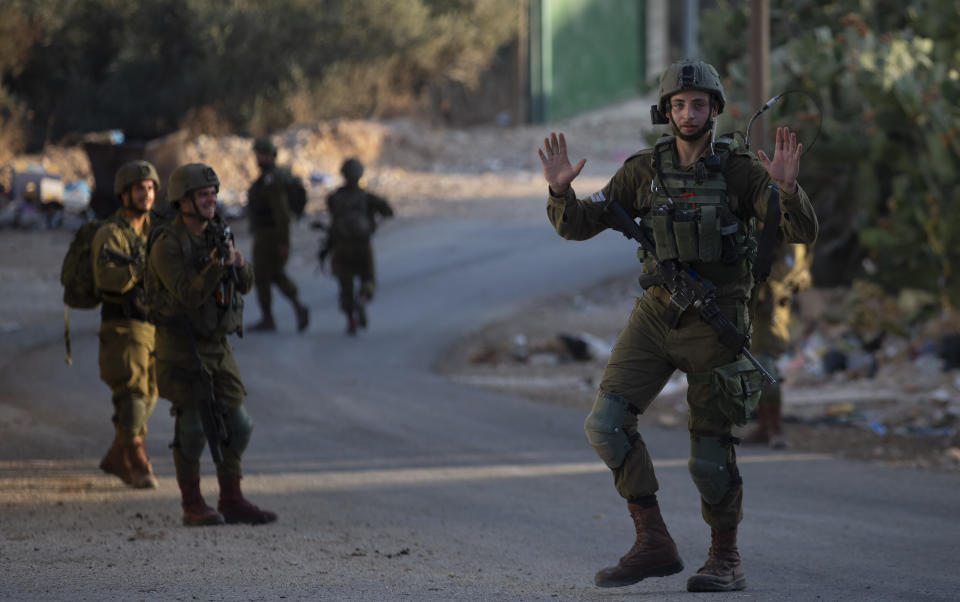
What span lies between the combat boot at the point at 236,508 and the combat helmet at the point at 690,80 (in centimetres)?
288

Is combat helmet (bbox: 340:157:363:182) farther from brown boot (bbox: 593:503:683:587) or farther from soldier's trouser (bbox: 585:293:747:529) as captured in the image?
brown boot (bbox: 593:503:683:587)

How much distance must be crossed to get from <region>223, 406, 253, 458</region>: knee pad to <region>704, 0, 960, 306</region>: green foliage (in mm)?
7609

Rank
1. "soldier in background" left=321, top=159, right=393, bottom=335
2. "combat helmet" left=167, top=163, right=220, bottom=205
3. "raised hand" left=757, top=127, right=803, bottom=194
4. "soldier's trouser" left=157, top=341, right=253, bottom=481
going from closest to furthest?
"raised hand" left=757, top=127, right=803, bottom=194 → "combat helmet" left=167, top=163, right=220, bottom=205 → "soldier's trouser" left=157, top=341, right=253, bottom=481 → "soldier in background" left=321, top=159, right=393, bottom=335

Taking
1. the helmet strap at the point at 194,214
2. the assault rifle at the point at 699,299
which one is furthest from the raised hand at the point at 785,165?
the helmet strap at the point at 194,214

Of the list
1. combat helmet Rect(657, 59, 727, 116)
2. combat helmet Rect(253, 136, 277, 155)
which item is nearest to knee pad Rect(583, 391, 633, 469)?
combat helmet Rect(657, 59, 727, 116)

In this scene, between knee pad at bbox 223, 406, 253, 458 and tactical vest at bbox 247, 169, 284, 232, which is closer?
knee pad at bbox 223, 406, 253, 458

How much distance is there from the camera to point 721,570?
4.88 meters

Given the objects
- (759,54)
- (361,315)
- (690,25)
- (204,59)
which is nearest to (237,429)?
(361,315)

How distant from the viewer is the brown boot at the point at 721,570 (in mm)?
4836

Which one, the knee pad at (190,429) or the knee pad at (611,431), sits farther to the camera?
the knee pad at (190,429)

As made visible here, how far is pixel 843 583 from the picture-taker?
514 centimetres

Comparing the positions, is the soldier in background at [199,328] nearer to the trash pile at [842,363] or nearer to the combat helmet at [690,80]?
the combat helmet at [690,80]

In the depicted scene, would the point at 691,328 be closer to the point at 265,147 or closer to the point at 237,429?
the point at 237,429

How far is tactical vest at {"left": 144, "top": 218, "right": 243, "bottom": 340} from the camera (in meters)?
6.05
